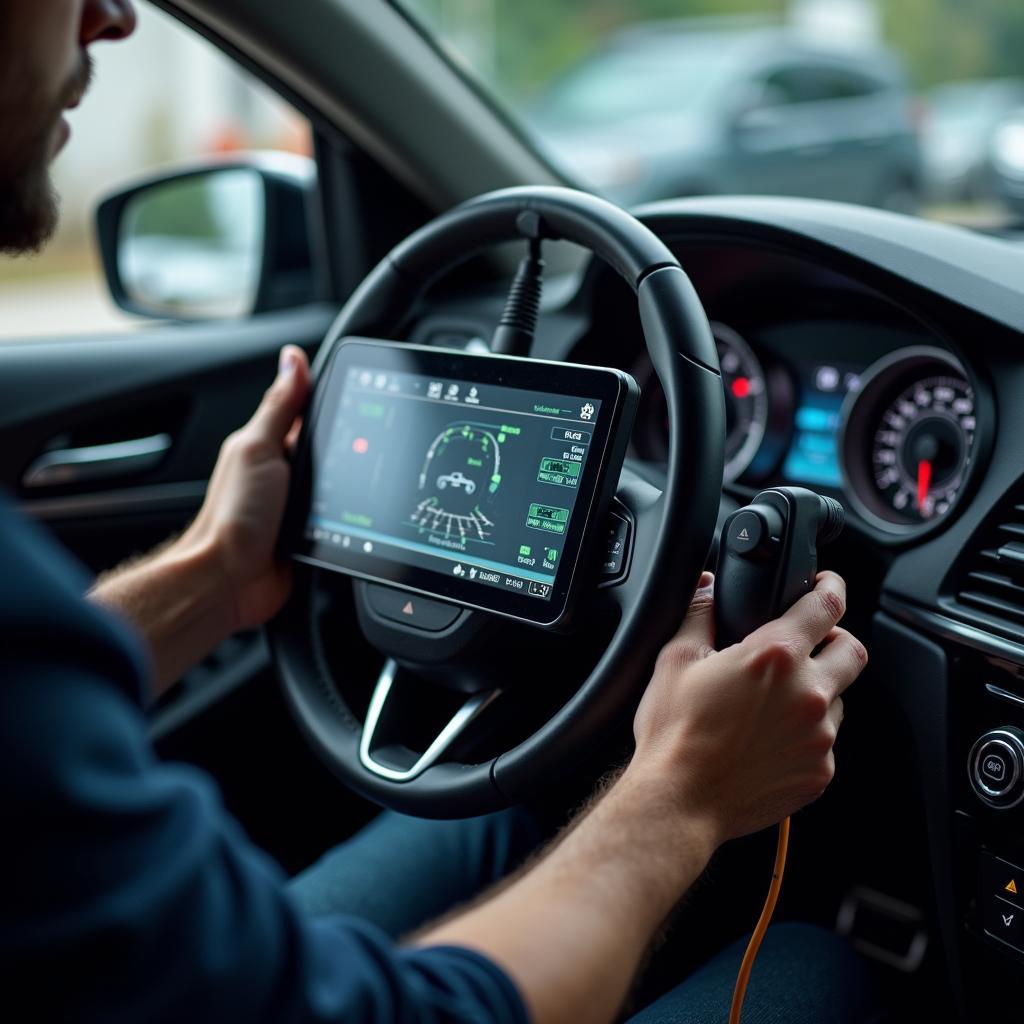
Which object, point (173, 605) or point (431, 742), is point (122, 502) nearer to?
point (173, 605)

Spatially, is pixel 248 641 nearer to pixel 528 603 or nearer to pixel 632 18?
pixel 528 603

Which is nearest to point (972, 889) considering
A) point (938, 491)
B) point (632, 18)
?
point (938, 491)

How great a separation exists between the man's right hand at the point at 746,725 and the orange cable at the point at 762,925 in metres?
0.13

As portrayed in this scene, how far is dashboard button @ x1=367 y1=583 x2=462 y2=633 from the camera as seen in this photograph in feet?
4.15

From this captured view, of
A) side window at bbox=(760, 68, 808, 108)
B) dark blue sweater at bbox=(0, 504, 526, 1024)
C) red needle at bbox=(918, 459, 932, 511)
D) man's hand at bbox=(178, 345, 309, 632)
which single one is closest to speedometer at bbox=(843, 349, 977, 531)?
red needle at bbox=(918, 459, 932, 511)

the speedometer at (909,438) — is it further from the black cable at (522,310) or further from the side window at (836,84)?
the side window at (836,84)

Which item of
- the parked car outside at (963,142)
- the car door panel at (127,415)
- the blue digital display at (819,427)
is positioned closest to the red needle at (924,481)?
the blue digital display at (819,427)

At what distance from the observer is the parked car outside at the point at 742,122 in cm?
525

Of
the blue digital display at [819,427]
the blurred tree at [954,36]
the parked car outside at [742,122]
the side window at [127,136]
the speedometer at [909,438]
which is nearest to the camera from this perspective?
the speedometer at [909,438]

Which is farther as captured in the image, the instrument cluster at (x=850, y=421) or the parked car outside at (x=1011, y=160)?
the parked car outside at (x=1011, y=160)

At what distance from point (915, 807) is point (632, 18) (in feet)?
58.3

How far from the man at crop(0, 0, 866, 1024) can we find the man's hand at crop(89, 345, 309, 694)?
484mm

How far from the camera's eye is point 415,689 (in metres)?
1.37

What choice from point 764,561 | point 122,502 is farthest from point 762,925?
point 122,502
